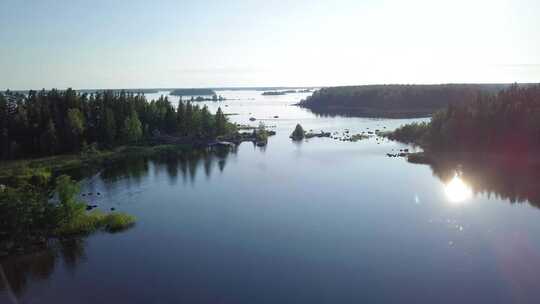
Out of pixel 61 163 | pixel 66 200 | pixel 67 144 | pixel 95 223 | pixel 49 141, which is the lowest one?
pixel 95 223

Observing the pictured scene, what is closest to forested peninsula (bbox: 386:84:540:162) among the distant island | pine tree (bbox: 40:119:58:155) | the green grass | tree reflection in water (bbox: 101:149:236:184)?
tree reflection in water (bbox: 101:149:236:184)

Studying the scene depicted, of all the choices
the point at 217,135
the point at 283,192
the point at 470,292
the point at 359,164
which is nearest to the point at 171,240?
the point at 283,192

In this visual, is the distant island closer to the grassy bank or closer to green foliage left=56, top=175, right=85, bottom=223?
the grassy bank

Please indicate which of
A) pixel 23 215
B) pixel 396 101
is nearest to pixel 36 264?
pixel 23 215

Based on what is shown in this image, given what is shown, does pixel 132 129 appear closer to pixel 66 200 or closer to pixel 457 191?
pixel 66 200

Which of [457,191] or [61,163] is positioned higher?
[61,163]

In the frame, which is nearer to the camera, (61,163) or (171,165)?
(61,163)

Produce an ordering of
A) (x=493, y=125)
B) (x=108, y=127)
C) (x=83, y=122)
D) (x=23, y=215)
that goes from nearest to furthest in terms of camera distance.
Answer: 1. (x=23, y=215)
2. (x=493, y=125)
3. (x=83, y=122)
4. (x=108, y=127)
